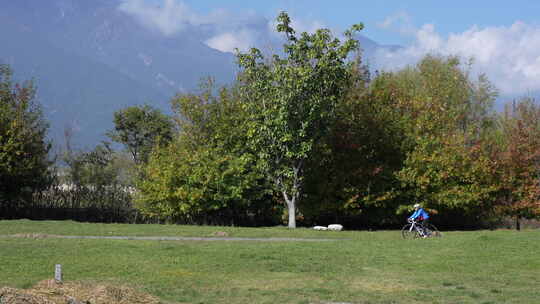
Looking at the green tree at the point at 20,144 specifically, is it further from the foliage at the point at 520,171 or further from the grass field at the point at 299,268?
the foliage at the point at 520,171

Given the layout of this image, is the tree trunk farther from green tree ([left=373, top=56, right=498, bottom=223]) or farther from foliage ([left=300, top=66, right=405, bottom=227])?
green tree ([left=373, top=56, right=498, bottom=223])

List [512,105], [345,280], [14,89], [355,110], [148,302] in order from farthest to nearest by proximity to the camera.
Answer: [512,105] → [14,89] → [355,110] → [345,280] → [148,302]

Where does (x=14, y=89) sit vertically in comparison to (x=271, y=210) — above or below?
above

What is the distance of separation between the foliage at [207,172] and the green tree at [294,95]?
2360mm

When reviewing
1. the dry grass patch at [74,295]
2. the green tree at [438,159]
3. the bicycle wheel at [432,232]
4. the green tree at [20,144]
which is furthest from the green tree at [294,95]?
the dry grass patch at [74,295]

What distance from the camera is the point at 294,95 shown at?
37.7 meters

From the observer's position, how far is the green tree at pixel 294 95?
124 ft

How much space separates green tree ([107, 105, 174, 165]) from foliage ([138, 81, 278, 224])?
687 inches

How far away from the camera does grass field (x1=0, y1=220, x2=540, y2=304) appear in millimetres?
14766

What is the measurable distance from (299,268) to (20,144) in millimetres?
30479

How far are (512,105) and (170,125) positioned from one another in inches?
1264

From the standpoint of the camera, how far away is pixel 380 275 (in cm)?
1747

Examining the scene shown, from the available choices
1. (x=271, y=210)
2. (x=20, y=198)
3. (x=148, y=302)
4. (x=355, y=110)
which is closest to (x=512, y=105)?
(x=355, y=110)

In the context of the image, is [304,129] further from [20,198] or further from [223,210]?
[20,198]
